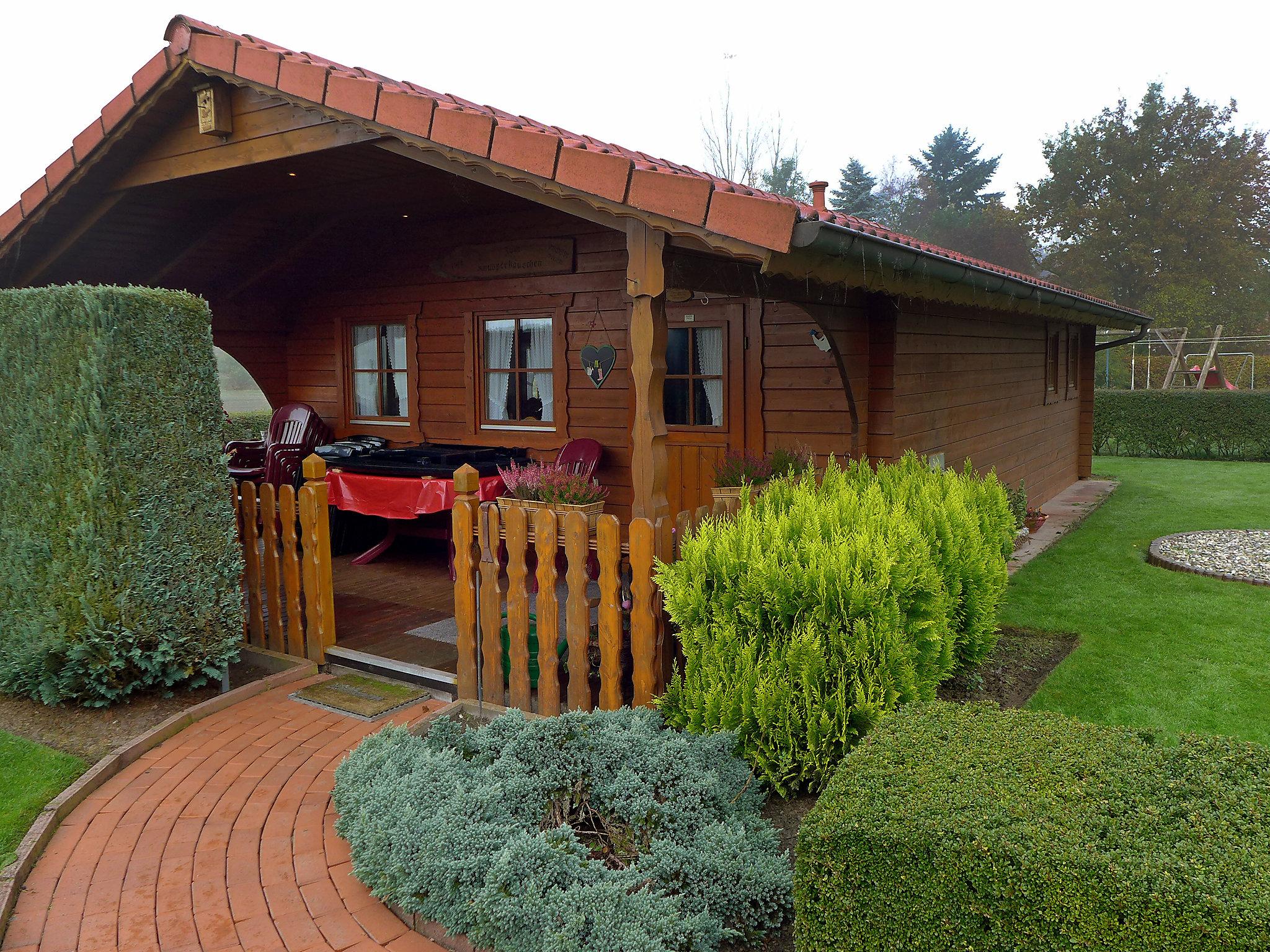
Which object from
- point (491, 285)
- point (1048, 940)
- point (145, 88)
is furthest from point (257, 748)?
point (491, 285)

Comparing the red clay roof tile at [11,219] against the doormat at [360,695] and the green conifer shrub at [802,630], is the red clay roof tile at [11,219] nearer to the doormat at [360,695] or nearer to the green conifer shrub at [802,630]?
the doormat at [360,695]

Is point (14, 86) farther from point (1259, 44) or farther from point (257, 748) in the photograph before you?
point (1259, 44)

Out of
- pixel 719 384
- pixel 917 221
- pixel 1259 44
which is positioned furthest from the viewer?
pixel 917 221

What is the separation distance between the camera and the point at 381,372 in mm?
8984

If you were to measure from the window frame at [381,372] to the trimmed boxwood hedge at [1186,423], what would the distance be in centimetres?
1399

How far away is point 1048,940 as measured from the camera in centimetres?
190

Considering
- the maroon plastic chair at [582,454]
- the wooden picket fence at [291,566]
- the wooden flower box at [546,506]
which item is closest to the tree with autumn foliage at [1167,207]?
the maroon plastic chair at [582,454]

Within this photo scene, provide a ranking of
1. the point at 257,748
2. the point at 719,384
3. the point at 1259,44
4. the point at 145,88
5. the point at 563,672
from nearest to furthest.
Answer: the point at 257,748
the point at 563,672
the point at 145,88
the point at 719,384
the point at 1259,44

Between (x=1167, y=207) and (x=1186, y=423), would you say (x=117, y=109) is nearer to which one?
(x=1186, y=423)

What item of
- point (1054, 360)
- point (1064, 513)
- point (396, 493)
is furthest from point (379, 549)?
point (1054, 360)

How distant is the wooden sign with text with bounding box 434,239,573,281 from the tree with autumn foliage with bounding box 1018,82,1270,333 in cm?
3233

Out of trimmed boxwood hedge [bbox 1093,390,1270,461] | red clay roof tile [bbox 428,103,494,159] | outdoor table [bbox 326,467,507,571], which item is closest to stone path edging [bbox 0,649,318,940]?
outdoor table [bbox 326,467,507,571]

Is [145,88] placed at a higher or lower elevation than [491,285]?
higher

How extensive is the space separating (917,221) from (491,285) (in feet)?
154
